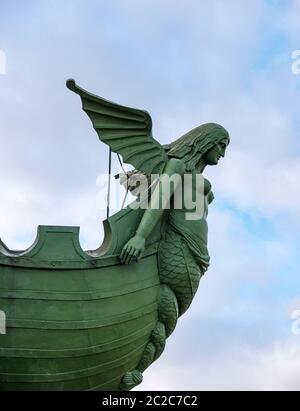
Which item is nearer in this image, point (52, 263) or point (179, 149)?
point (52, 263)

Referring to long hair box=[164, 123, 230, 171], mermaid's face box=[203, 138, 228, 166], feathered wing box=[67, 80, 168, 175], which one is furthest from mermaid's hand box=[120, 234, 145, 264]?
mermaid's face box=[203, 138, 228, 166]

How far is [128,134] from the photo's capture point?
9.98 metres

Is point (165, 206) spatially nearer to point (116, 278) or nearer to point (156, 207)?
point (156, 207)

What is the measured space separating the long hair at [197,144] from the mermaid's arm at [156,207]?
0.13 metres

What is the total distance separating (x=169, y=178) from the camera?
9.85 metres

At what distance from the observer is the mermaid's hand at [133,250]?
374 inches

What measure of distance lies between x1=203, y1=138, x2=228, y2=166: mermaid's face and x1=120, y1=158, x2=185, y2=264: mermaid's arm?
0.32 metres

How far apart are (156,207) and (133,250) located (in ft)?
1.54

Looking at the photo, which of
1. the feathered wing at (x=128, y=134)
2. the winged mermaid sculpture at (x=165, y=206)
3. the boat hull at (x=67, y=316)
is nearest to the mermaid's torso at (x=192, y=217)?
the winged mermaid sculpture at (x=165, y=206)

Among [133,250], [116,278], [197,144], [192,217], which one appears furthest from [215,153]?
[116,278]

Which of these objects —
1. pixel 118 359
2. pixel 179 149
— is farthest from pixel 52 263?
pixel 179 149
